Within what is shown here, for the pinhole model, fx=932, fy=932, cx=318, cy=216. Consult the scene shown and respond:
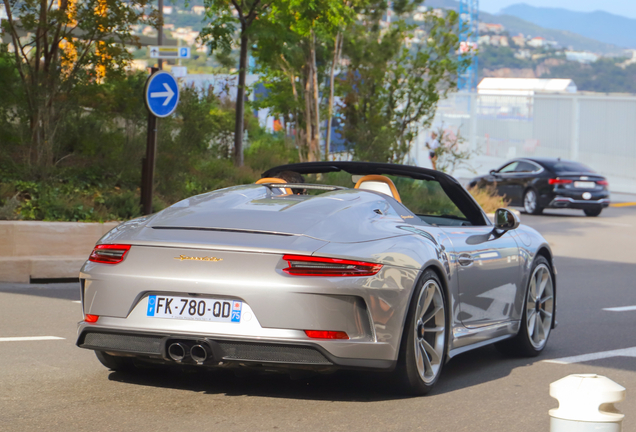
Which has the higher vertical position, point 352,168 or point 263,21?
point 263,21

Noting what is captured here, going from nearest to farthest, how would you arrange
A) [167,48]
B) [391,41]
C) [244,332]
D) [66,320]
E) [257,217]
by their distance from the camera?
1. [244,332]
2. [257,217]
3. [66,320]
4. [391,41]
5. [167,48]

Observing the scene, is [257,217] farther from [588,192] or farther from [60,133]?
[588,192]

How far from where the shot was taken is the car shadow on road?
17.3 ft

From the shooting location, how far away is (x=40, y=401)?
489 cm

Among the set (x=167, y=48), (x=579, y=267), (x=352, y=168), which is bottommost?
(x=579, y=267)

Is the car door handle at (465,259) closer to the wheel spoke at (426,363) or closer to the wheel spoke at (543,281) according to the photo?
the wheel spoke at (426,363)

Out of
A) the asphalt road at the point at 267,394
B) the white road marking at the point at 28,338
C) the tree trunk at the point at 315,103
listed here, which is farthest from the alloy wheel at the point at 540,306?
the tree trunk at the point at 315,103

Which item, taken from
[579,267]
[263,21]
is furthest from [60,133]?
[579,267]

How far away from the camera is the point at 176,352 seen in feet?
15.7

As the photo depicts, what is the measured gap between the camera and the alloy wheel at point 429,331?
5266 millimetres

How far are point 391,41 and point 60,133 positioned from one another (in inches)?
433

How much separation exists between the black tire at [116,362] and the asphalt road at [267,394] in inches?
2.9

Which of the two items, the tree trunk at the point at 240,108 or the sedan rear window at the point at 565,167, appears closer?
the tree trunk at the point at 240,108

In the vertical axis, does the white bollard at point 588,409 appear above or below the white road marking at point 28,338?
above
